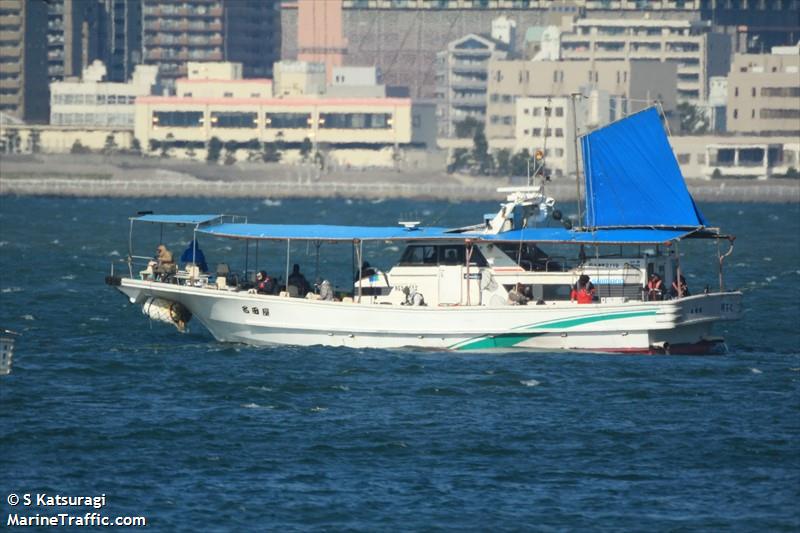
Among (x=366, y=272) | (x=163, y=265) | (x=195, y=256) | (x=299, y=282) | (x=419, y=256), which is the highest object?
(x=419, y=256)

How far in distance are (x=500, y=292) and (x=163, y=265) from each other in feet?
33.8

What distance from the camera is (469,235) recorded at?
55281mm

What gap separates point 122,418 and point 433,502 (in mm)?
10424

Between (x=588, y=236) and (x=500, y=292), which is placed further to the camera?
(x=500, y=292)

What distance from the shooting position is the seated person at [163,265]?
187 ft

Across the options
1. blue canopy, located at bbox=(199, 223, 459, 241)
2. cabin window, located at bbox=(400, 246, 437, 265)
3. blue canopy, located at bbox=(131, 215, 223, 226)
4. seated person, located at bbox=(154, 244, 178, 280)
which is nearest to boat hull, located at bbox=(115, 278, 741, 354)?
seated person, located at bbox=(154, 244, 178, 280)

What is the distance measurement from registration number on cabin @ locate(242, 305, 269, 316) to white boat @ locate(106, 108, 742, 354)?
3 cm

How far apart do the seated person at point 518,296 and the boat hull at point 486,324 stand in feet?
2.05

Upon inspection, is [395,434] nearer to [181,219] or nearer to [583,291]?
[583,291]

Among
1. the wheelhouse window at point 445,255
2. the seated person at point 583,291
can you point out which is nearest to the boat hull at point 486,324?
the seated person at point 583,291

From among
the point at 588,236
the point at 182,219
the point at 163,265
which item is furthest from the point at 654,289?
the point at 163,265

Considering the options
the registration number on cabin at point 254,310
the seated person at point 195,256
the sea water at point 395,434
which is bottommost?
the sea water at point 395,434

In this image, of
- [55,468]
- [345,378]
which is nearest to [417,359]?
[345,378]

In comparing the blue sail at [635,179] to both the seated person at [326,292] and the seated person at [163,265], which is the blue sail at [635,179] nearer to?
the seated person at [326,292]
